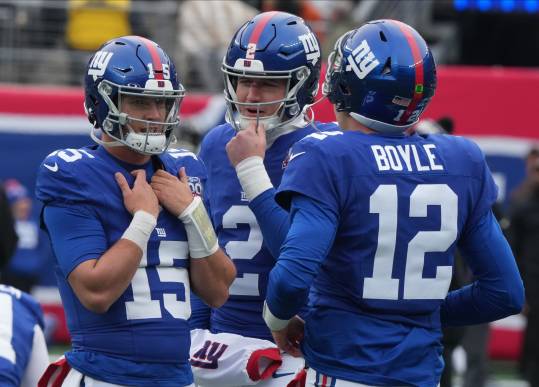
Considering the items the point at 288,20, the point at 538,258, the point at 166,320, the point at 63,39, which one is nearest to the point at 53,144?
the point at 63,39

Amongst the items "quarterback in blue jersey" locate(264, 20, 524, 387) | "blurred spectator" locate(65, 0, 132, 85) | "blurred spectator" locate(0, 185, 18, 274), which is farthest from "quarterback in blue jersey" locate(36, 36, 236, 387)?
"blurred spectator" locate(65, 0, 132, 85)

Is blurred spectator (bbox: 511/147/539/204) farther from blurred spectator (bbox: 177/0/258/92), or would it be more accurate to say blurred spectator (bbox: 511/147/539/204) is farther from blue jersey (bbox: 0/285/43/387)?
blue jersey (bbox: 0/285/43/387)

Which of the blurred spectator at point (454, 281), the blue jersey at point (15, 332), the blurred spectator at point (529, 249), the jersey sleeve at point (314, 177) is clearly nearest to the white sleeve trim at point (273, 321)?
the jersey sleeve at point (314, 177)

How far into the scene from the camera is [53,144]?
1046cm

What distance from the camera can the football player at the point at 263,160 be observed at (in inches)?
178

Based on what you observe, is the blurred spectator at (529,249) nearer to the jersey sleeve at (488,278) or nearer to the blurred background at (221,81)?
the blurred background at (221,81)

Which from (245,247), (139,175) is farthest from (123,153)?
(245,247)

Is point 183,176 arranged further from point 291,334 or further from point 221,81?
point 221,81

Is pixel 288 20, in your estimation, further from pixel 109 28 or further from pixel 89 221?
pixel 109 28

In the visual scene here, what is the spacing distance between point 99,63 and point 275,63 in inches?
29.7

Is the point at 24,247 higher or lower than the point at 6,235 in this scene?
lower

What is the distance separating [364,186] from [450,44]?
33.1 ft

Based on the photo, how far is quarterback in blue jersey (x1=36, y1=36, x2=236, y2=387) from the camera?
3779mm

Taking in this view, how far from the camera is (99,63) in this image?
403 cm
